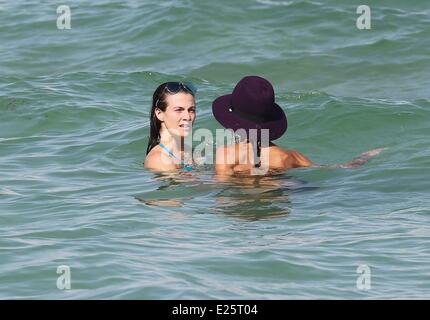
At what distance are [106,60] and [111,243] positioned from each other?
26.1 ft

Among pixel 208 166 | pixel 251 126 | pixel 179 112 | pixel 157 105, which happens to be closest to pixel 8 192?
pixel 157 105

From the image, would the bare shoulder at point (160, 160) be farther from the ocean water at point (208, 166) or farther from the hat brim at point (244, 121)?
the hat brim at point (244, 121)

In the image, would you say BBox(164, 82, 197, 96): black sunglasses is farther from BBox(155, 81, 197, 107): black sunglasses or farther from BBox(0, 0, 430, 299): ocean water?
BBox(0, 0, 430, 299): ocean water

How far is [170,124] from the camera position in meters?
8.93

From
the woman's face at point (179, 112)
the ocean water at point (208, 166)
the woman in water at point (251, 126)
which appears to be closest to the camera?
the ocean water at point (208, 166)

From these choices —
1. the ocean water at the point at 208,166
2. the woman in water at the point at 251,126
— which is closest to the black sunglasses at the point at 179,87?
the woman in water at the point at 251,126

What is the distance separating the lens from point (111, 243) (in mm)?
7230

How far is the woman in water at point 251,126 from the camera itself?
829 centimetres

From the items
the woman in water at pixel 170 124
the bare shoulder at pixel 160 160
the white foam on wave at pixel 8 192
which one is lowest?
the white foam on wave at pixel 8 192

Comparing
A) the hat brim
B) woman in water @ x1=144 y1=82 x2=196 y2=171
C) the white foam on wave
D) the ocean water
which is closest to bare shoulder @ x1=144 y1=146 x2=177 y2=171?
woman in water @ x1=144 y1=82 x2=196 y2=171

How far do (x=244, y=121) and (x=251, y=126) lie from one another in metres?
0.07

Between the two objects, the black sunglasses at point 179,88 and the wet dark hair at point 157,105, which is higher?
the black sunglasses at point 179,88

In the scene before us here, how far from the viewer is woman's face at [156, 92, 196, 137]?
8828mm
